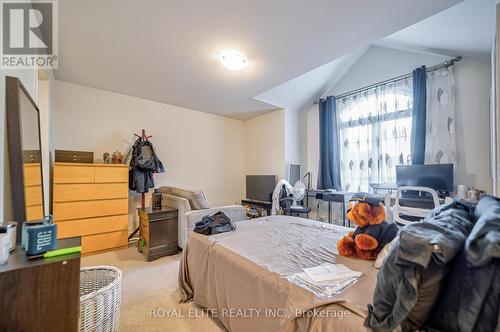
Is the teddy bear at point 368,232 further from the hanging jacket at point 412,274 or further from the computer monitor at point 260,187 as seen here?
the computer monitor at point 260,187

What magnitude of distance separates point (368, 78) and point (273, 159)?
7.80ft

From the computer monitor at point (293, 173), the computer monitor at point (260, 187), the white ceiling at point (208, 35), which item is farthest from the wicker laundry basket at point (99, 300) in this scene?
the computer monitor at point (293, 173)

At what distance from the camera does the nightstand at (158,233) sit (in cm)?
286

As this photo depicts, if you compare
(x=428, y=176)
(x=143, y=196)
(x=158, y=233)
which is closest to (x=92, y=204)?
(x=143, y=196)

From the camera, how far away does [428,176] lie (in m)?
3.06

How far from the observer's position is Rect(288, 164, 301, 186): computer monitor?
4484mm

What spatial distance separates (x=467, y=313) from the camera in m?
0.64

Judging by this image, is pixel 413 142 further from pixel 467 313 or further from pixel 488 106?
pixel 467 313

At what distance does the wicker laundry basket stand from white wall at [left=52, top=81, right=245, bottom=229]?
224 cm

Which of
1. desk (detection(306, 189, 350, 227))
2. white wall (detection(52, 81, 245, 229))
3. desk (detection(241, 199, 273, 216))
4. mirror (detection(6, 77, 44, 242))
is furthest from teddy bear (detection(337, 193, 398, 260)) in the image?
white wall (detection(52, 81, 245, 229))

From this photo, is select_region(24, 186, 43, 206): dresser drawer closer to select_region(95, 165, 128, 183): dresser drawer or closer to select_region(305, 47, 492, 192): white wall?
select_region(95, 165, 128, 183): dresser drawer

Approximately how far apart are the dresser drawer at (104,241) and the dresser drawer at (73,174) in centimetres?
79

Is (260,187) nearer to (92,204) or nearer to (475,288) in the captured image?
(92,204)

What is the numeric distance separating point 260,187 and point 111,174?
2.72 metres
